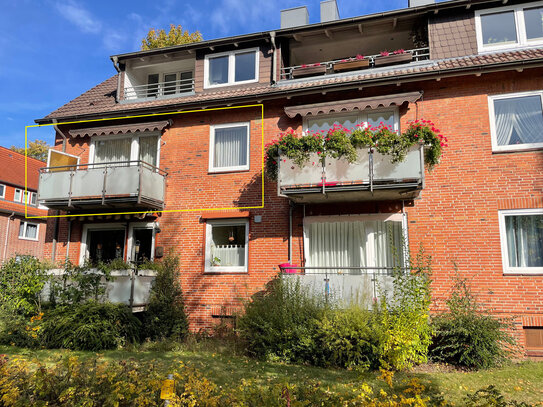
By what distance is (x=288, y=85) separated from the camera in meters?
13.4

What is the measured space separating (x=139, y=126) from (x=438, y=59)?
9874 millimetres

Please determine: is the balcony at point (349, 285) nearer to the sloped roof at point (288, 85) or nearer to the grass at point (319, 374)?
the grass at point (319, 374)

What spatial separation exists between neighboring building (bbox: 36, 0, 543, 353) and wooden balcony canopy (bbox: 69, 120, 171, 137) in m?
0.06

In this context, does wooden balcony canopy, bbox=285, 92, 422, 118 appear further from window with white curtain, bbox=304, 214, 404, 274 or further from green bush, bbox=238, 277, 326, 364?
green bush, bbox=238, 277, 326, 364

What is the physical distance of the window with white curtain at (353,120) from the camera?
11938mm

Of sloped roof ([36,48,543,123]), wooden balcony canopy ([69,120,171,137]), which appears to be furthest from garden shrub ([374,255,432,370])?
wooden balcony canopy ([69,120,171,137])

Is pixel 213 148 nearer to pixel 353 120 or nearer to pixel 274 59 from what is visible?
pixel 274 59

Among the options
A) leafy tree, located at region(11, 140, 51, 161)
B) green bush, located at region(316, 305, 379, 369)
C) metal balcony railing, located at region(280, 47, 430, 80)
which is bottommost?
green bush, located at region(316, 305, 379, 369)

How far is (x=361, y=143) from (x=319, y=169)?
129 centimetres

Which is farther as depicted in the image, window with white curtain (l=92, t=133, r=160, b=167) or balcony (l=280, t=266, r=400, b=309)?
window with white curtain (l=92, t=133, r=160, b=167)

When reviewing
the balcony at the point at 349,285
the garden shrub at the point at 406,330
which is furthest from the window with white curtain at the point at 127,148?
the garden shrub at the point at 406,330

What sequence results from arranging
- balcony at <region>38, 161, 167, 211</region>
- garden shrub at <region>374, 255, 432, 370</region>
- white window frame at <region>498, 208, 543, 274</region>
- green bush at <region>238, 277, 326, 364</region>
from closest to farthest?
1. garden shrub at <region>374, 255, 432, 370</region>
2. green bush at <region>238, 277, 326, 364</region>
3. white window frame at <region>498, 208, 543, 274</region>
4. balcony at <region>38, 161, 167, 211</region>

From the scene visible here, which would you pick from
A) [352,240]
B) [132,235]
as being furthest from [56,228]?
[352,240]

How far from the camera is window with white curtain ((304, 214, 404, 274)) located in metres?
11.3
